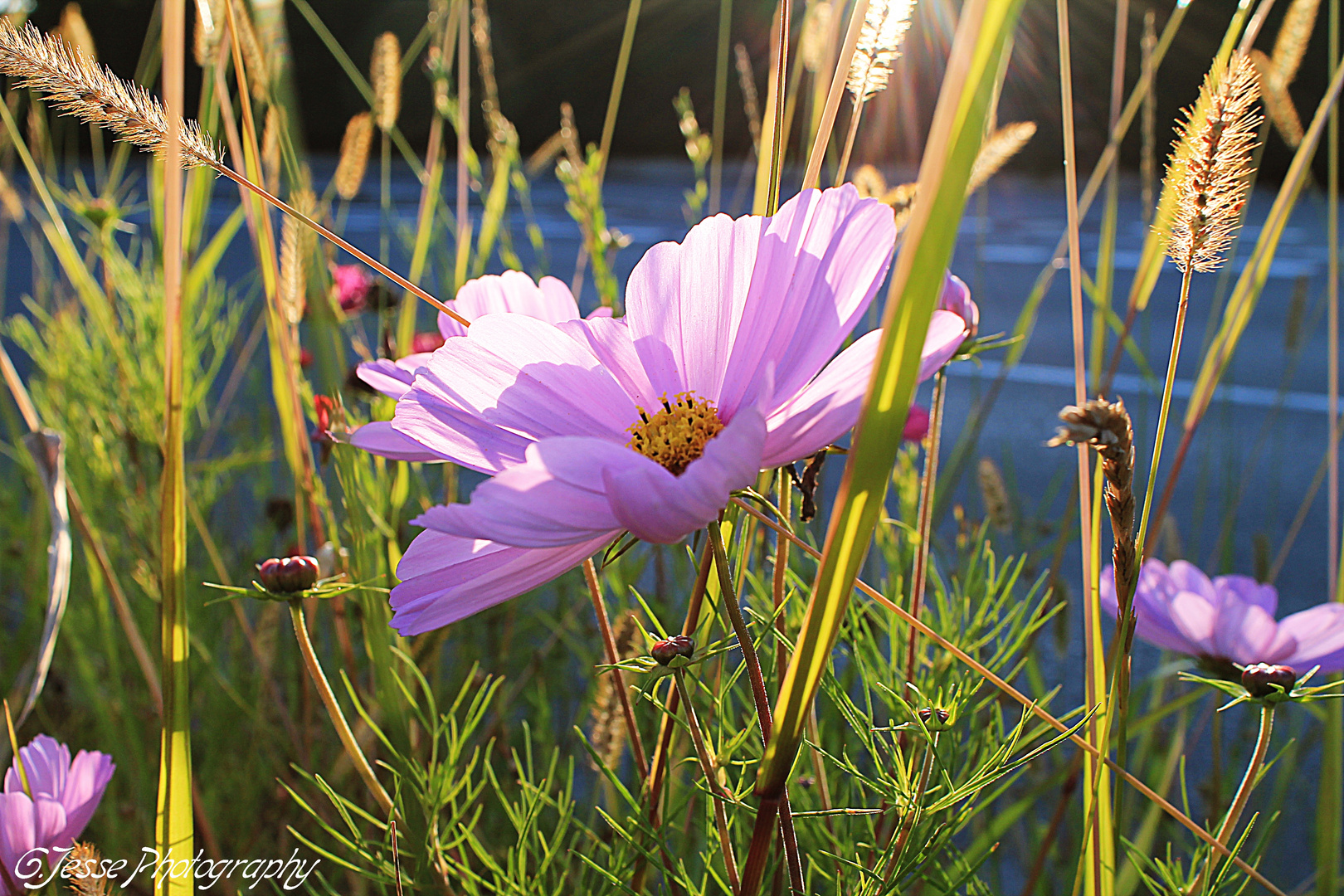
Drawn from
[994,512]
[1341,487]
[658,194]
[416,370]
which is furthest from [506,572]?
[658,194]

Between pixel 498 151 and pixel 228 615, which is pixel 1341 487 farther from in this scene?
pixel 228 615

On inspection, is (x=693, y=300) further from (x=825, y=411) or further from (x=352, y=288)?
(x=352, y=288)

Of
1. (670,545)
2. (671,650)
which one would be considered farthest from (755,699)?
(670,545)

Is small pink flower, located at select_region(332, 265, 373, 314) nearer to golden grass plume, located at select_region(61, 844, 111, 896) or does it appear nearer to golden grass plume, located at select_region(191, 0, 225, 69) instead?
golden grass plume, located at select_region(191, 0, 225, 69)

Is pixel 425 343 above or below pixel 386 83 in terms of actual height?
below

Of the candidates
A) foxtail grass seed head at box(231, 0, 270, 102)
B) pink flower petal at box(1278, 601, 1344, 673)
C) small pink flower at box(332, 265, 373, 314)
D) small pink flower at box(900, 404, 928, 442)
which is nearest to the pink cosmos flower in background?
pink flower petal at box(1278, 601, 1344, 673)

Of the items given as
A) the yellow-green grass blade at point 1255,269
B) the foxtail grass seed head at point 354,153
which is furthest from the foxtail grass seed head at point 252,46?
the yellow-green grass blade at point 1255,269

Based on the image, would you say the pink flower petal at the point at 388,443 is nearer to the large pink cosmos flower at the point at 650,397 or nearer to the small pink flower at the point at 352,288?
the large pink cosmos flower at the point at 650,397
